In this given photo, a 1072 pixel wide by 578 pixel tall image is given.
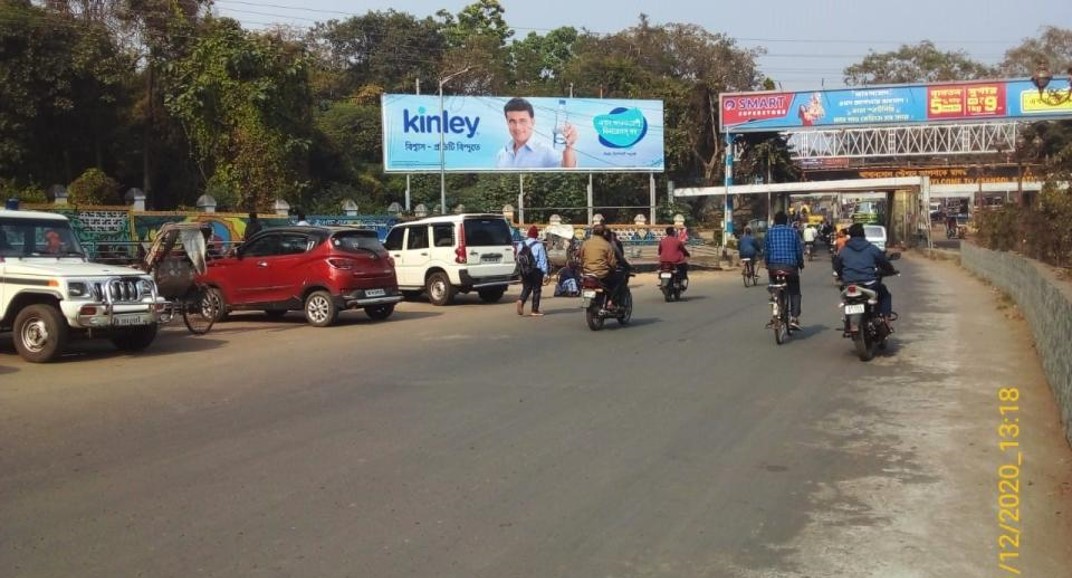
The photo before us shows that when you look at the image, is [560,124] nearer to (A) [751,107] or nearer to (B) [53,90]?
(A) [751,107]

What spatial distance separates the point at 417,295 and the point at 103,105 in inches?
779

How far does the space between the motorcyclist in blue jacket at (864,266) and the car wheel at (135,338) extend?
9170 millimetres

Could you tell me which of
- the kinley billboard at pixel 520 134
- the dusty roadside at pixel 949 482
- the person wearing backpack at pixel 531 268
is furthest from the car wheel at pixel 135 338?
the kinley billboard at pixel 520 134

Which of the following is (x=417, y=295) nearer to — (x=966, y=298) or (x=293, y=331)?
(x=293, y=331)

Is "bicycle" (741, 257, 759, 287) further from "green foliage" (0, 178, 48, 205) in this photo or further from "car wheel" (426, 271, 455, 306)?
"green foliage" (0, 178, 48, 205)

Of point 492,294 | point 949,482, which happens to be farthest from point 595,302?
point 949,482

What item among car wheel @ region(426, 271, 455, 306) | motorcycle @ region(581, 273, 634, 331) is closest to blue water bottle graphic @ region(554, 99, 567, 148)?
car wheel @ region(426, 271, 455, 306)

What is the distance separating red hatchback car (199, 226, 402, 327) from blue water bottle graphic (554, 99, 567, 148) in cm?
2689

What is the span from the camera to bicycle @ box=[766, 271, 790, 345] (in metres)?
13.1

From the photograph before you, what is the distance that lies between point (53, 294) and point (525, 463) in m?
7.70

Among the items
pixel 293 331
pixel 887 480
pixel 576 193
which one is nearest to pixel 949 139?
pixel 576 193

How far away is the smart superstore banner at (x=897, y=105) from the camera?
4522 centimetres

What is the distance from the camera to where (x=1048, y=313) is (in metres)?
10.5
